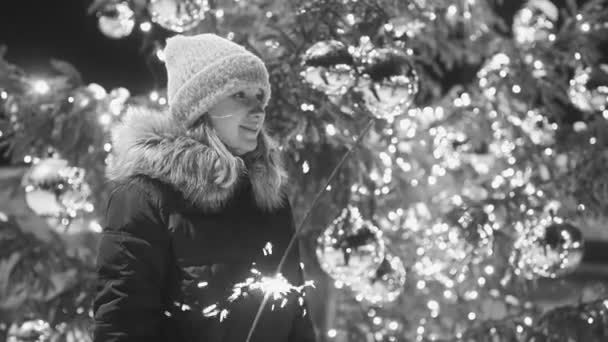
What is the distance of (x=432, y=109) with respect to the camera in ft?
10.7

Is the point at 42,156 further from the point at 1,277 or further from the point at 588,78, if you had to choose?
the point at 588,78

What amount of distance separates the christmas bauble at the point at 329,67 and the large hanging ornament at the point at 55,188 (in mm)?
856

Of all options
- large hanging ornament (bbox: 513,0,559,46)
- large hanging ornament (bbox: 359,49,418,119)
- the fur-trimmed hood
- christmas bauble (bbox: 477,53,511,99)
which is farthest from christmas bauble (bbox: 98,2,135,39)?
large hanging ornament (bbox: 513,0,559,46)

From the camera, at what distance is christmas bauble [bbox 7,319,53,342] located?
2979mm

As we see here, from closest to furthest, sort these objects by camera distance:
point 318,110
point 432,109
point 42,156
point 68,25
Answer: point 318,110, point 42,156, point 432,109, point 68,25

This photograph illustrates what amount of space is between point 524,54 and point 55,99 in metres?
1.54

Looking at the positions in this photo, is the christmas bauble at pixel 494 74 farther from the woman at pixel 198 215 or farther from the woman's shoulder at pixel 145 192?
the woman's shoulder at pixel 145 192

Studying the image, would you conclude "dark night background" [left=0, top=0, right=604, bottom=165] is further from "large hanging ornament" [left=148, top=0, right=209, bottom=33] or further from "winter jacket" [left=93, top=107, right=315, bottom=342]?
"winter jacket" [left=93, top=107, right=315, bottom=342]

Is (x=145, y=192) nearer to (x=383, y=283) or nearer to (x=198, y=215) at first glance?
(x=198, y=215)

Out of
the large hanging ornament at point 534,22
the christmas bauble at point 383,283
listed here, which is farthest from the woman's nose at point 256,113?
the large hanging ornament at point 534,22

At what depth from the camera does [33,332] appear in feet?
9.80

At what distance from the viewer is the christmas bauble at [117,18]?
112 inches

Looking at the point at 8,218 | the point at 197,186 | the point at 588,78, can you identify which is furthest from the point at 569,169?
the point at 8,218

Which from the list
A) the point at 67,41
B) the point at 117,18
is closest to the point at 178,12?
the point at 117,18
